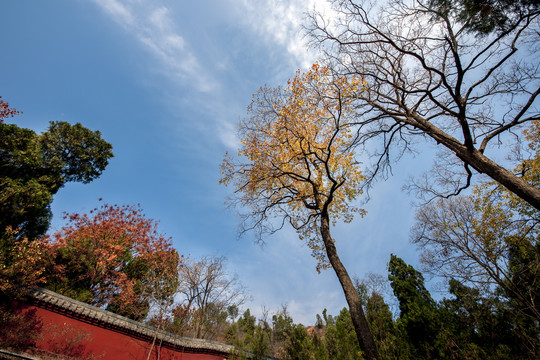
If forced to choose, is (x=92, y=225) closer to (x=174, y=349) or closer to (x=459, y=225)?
(x=174, y=349)

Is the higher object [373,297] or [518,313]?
[373,297]

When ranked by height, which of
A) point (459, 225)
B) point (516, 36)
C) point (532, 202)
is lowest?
point (532, 202)

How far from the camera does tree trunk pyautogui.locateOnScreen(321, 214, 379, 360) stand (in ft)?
15.5

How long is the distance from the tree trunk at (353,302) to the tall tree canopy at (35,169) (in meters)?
12.5

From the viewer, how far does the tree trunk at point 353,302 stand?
472 centimetres

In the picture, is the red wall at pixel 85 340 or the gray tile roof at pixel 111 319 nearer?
the red wall at pixel 85 340

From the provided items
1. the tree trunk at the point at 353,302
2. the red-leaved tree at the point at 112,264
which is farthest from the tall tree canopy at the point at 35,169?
the tree trunk at the point at 353,302

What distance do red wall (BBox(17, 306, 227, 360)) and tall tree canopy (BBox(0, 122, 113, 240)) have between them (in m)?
4.28

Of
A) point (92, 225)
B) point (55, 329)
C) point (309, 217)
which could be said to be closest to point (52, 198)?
point (92, 225)

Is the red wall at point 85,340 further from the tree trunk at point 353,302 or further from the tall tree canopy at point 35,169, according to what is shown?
the tree trunk at point 353,302

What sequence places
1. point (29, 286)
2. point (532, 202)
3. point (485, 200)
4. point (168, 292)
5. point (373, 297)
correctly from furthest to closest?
point (373, 297) → point (168, 292) → point (485, 200) → point (29, 286) → point (532, 202)

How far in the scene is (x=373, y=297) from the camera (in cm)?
2338

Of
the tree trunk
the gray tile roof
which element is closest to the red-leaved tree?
the gray tile roof

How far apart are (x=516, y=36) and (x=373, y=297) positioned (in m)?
24.9
